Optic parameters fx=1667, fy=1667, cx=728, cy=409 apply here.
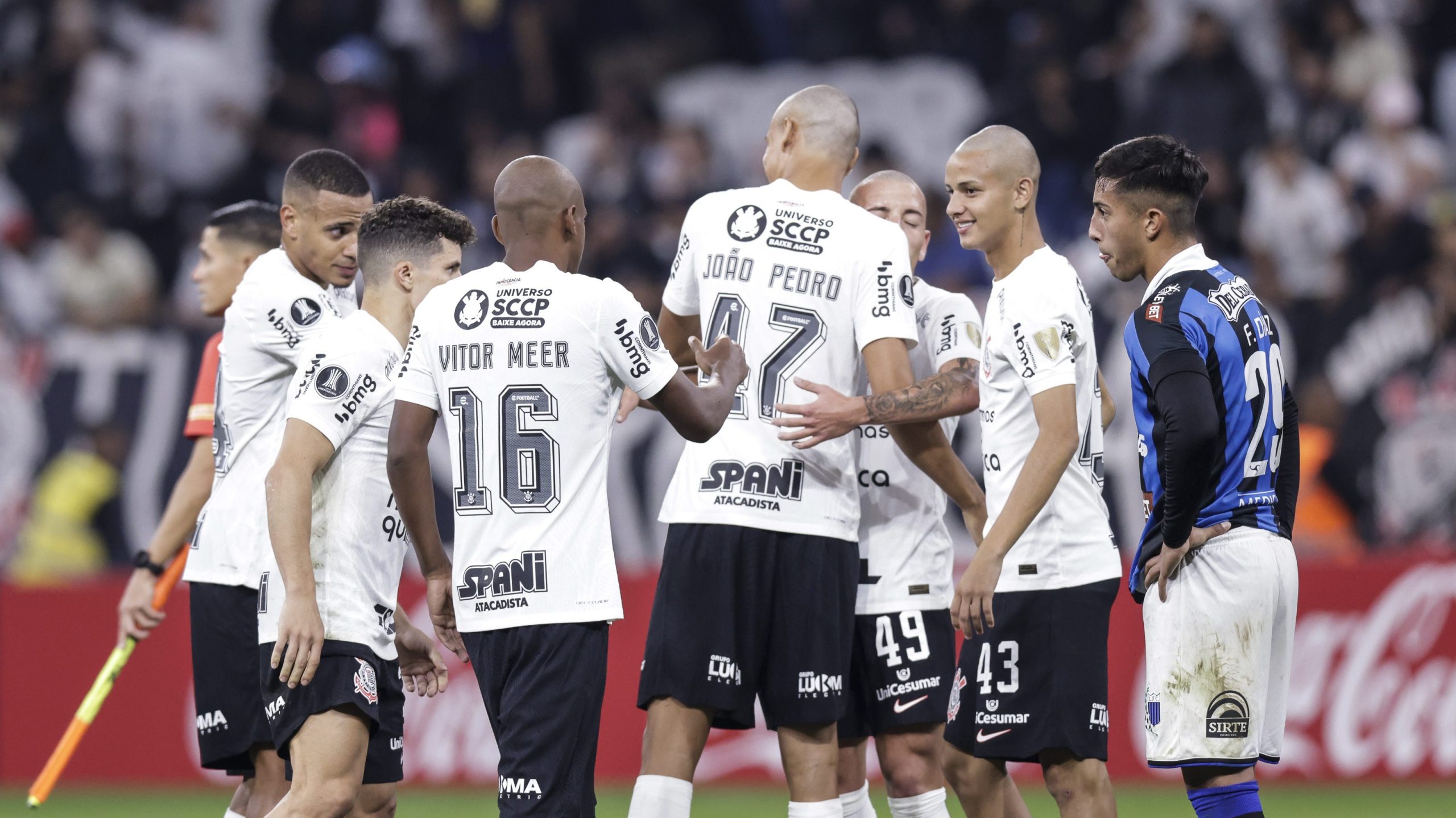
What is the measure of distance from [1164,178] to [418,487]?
9.21 ft

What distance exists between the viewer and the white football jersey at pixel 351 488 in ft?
18.5

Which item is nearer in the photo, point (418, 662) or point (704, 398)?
point (704, 398)

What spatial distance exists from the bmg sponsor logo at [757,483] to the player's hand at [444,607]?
1045mm

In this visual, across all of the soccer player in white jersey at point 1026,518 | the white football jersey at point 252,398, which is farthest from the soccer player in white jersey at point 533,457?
the white football jersey at point 252,398

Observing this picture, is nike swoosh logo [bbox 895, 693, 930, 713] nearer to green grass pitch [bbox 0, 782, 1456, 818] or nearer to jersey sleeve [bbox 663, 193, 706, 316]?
jersey sleeve [bbox 663, 193, 706, 316]

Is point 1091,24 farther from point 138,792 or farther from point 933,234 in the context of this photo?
point 138,792

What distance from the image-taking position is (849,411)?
19.6 feet

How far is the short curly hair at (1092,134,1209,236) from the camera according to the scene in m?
5.90

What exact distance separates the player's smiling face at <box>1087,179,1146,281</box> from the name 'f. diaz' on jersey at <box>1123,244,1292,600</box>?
0.17 meters

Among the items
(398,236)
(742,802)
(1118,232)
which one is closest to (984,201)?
(1118,232)

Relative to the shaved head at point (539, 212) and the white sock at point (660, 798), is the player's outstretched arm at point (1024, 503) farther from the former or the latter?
the shaved head at point (539, 212)

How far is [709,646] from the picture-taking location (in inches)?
235

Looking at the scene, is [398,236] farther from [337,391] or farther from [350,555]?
[350,555]

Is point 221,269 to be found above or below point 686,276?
above
